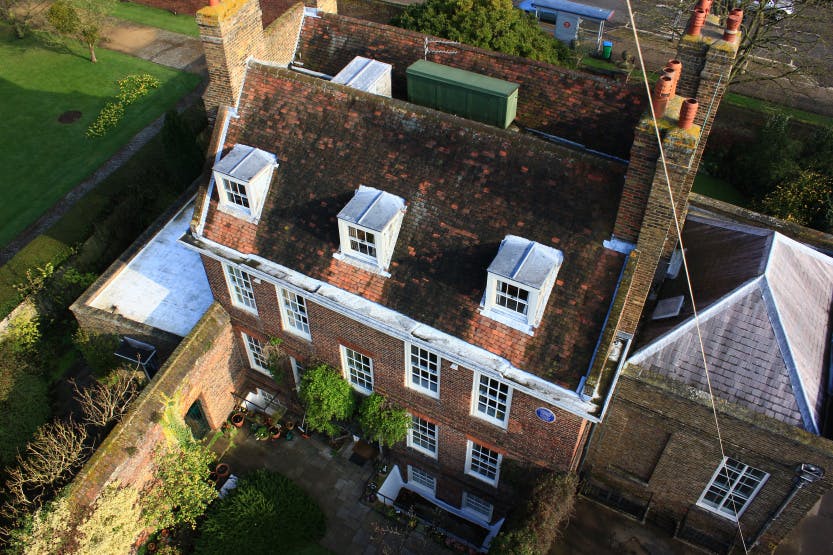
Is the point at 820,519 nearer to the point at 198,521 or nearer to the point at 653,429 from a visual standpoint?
the point at 653,429

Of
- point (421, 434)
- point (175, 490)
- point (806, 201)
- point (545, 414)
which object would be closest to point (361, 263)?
point (421, 434)

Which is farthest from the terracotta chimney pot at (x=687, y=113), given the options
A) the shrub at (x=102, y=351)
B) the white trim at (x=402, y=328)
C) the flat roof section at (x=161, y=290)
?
the shrub at (x=102, y=351)

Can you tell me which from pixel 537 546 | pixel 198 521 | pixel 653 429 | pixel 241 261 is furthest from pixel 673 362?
pixel 198 521

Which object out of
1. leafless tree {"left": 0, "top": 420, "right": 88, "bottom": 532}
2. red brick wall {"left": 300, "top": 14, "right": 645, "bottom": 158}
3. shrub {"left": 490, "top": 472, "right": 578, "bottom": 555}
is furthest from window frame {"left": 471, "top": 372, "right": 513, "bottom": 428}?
leafless tree {"left": 0, "top": 420, "right": 88, "bottom": 532}

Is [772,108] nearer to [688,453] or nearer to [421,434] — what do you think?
[688,453]

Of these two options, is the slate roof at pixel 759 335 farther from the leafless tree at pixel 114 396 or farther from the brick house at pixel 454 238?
the leafless tree at pixel 114 396

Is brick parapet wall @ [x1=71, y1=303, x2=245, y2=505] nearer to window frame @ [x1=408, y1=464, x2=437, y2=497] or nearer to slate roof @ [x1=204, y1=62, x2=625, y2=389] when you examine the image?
slate roof @ [x1=204, y1=62, x2=625, y2=389]
